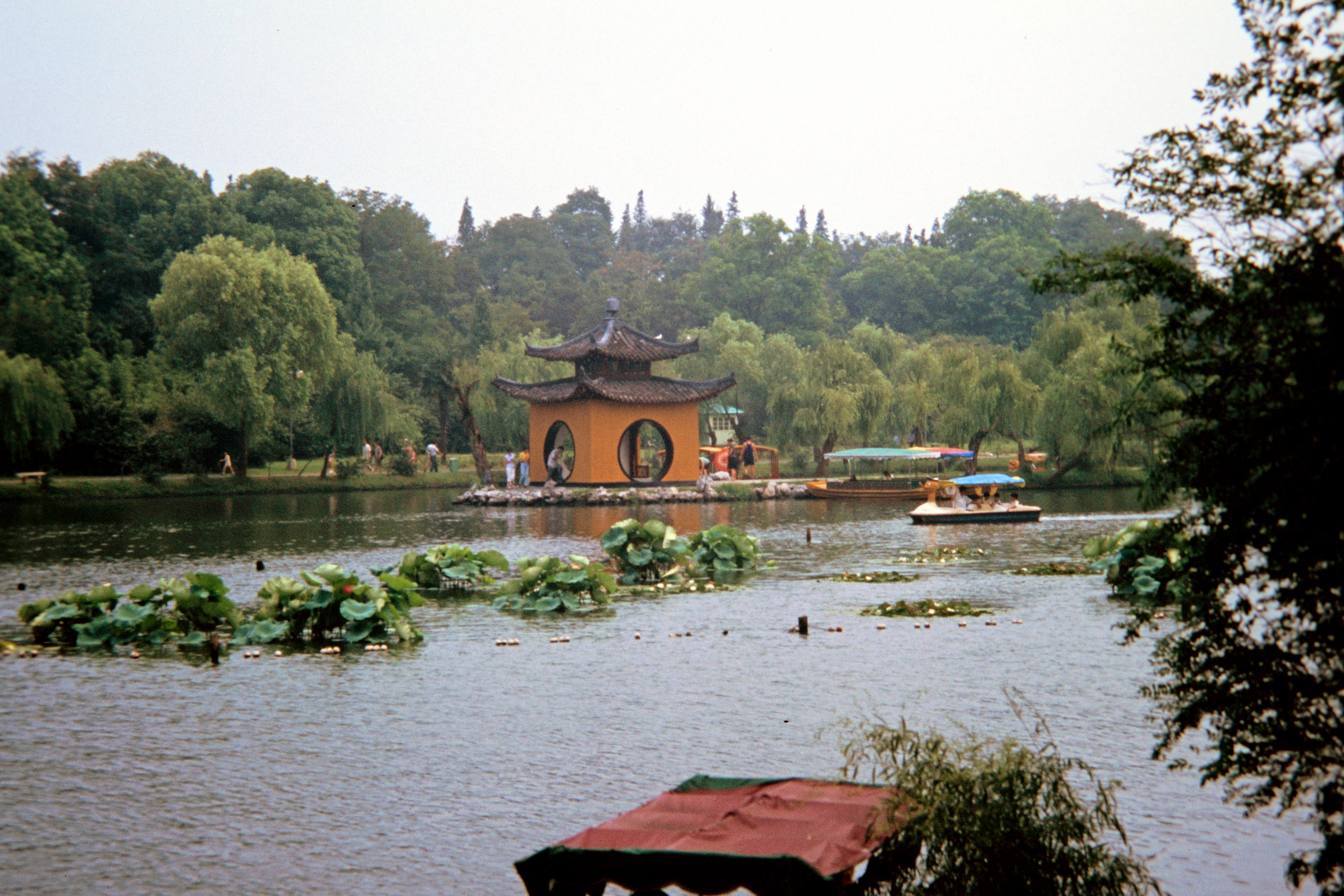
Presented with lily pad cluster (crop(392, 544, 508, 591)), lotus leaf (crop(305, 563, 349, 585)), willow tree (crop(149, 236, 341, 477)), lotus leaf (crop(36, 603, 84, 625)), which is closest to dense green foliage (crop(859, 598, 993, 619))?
lily pad cluster (crop(392, 544, 508, 591))

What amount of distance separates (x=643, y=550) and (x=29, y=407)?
28709mm

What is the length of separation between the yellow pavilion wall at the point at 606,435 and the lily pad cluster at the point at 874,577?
2467 cm

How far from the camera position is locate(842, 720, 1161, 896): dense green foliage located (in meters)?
4.90

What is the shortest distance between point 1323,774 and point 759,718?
534cm

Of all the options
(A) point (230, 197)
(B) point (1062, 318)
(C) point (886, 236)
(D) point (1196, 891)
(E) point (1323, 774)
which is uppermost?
(C) point (886, 236)

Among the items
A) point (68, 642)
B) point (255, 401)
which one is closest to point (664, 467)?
point (255, 401)

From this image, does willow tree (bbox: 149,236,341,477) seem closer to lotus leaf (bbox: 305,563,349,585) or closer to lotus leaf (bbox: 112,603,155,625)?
lotus leaf (bbox: 112,603,155,625)

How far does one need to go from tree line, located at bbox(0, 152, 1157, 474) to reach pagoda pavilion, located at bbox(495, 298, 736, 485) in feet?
11.5

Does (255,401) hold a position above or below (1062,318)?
below

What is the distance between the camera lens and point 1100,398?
38.6 m

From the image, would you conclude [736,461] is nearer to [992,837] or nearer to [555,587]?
[555,587]

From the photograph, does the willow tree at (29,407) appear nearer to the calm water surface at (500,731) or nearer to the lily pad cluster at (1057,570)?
the calm water surface at (500,731)

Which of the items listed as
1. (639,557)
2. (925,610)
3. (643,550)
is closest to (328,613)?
(639,557)

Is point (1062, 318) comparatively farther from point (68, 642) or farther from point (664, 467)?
point (68, 642)
